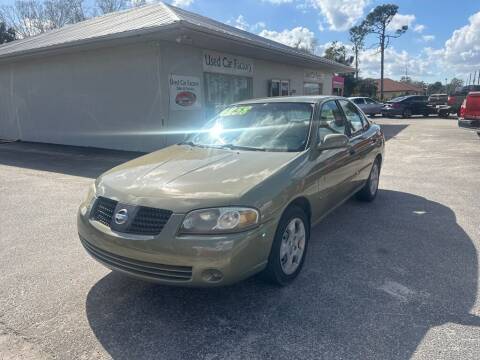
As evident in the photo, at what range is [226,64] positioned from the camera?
12.2 m

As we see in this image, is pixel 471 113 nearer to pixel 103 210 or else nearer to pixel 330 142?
pixel 330 142

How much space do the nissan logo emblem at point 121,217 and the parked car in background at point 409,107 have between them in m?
26.2

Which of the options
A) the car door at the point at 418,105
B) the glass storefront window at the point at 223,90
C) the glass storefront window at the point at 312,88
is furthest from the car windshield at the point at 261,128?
the car door at the point at 418,105

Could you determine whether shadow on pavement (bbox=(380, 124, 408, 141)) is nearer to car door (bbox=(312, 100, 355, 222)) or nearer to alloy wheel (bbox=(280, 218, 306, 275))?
car door (bbox=(312, 100, 355, 222))

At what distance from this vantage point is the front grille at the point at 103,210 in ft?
9.31

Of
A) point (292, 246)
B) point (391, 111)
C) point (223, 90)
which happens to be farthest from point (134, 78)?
point (391, 111)

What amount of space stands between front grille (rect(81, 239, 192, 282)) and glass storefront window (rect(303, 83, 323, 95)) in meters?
17.0

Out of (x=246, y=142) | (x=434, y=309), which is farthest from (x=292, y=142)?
(x=434, y=309)

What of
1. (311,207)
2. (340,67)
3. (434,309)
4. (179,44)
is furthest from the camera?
(340,67)

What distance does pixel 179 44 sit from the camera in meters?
10.3

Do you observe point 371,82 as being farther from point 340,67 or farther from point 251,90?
point 251,90

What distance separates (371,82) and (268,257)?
54.7 metres

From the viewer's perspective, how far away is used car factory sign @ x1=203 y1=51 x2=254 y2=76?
37.3 ft

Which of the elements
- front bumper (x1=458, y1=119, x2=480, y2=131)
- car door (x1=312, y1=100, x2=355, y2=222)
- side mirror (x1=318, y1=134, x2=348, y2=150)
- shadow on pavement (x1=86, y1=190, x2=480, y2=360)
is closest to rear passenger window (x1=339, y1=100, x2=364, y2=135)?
car door (x1=312, y1=100, x2=355, y2=222)
